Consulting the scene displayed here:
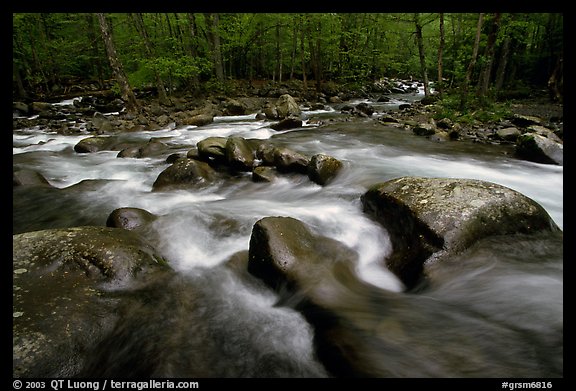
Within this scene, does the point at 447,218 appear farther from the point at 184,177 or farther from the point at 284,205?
the point at 184,177

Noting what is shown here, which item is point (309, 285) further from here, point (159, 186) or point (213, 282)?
point (159, 186)

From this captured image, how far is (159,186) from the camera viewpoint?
5.67 meters

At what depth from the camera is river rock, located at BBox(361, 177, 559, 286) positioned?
120 inches

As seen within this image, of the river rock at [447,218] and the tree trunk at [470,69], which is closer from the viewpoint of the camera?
the river rock at [447,218]

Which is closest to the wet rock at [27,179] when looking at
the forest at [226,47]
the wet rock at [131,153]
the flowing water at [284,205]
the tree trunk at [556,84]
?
the flowing water at [284,205]

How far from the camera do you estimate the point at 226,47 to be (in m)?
17.9

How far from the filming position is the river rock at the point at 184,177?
566 centimetres

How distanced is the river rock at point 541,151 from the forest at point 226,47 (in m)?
4.52

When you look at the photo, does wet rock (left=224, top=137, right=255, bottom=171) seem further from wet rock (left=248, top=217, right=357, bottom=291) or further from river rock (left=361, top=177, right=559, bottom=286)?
river rock (left=361, top=177, right=559, bottom=286)

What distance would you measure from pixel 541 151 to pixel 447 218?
4.82m

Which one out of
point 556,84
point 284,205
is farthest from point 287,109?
point 556,84

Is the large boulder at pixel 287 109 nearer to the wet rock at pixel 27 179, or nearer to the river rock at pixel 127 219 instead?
the wet rock at pixel 27 179

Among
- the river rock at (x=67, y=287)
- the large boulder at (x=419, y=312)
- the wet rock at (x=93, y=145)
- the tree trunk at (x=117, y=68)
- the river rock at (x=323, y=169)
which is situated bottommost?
the wet rock at (x=93, y=145)
